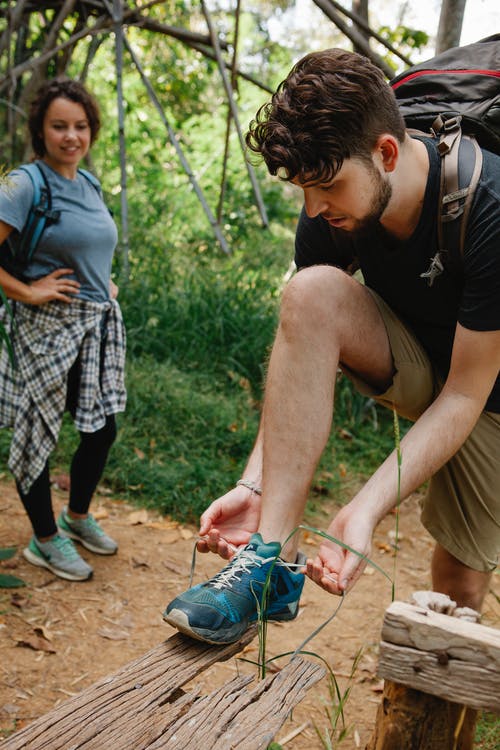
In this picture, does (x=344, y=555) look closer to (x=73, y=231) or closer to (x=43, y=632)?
(x=43, y=632)

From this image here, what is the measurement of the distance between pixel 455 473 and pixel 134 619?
151 cm

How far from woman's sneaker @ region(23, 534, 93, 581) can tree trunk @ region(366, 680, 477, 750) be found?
2053 mm

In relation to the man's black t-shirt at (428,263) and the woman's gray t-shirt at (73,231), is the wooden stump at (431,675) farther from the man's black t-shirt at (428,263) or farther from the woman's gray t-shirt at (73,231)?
the woman's gray t-shirt at (73,231)

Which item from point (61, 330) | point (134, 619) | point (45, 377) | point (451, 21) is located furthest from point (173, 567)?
point (451, 21)

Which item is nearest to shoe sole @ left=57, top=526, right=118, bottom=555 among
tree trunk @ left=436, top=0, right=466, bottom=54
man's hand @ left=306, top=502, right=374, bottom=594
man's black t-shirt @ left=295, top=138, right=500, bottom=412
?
man's black t-shirt @ left=295, top=138, right=500, bottom=412

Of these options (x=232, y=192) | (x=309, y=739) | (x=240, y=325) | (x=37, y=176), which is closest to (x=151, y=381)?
(x=240, y=325)

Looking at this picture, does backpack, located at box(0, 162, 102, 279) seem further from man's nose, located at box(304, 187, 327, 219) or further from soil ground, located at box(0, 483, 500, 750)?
man's nose, located at box(304, 187, 327, 219)

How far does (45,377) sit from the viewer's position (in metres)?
3.07

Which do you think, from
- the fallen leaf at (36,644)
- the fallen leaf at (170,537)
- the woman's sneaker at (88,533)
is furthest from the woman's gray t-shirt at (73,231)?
the fallen leaf at (36,644)

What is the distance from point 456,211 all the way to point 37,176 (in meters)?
1.76

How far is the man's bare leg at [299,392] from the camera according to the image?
1.84m

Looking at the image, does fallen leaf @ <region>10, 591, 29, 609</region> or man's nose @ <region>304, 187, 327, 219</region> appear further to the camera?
fallen leaf @ <region>10, 591, 29, 609</region>

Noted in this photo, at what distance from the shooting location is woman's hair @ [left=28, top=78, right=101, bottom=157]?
10.3 feet

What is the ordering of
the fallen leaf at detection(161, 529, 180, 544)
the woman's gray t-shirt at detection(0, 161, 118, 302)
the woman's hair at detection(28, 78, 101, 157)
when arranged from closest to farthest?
1. the woman's gray t-shirt at detection(0, 161, 118, 302)
2. the woman's hair at detection(28, 78, 101, 157)
3. the fallen leaf at detection(161, 529, 180, 544)
